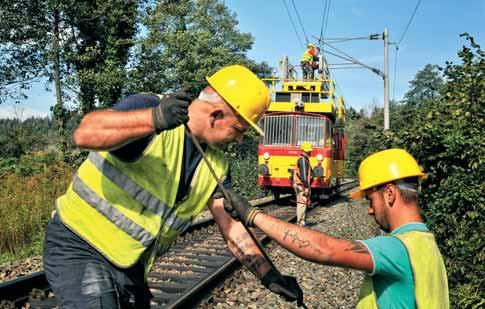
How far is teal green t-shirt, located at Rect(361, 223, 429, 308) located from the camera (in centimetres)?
237

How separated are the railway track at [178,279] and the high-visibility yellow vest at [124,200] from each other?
2.82m

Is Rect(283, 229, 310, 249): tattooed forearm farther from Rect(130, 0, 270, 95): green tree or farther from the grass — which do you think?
Rect(130, 0, 270, 95): green tree

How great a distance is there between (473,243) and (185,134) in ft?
12.4

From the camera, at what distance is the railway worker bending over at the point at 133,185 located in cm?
241

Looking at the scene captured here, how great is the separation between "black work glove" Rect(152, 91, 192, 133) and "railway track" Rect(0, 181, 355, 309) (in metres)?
3.34

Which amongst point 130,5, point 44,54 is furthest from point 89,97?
point 130,5

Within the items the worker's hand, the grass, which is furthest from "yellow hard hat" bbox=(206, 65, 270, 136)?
the grass

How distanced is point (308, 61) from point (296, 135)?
4.33 m

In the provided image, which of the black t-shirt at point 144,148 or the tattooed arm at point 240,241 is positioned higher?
the black t-shirt at point 144,148

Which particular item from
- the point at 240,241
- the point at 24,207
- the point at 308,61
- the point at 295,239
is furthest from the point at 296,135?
the point at 295,239

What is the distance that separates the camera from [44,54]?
76.3 ft

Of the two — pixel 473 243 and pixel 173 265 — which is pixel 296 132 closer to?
pixel 173 265

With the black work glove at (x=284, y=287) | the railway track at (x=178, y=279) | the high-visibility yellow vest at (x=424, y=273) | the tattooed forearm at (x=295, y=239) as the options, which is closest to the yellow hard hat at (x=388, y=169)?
the high-visibility yellow vest at (x=424, y=273)

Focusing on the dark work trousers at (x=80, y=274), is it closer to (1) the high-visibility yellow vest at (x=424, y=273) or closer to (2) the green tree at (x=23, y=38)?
(1) the high-visibility yellow vest at (x=424, y=273)
